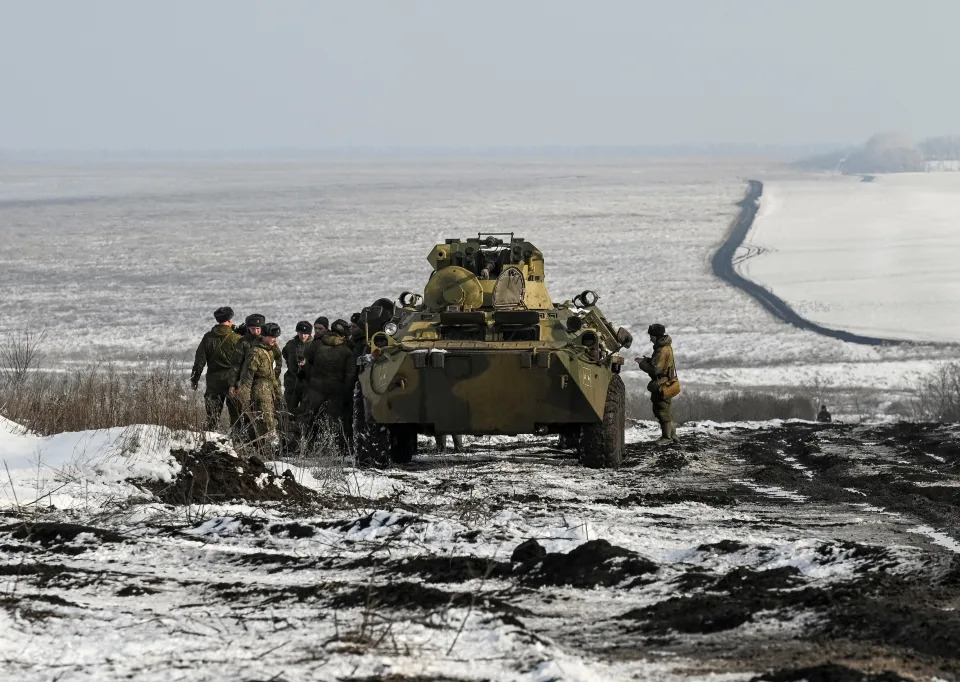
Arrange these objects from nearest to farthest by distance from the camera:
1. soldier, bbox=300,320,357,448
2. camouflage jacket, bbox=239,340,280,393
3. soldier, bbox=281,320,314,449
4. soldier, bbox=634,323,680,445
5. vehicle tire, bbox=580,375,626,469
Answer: vehicle tire, bbox=580,375,626,469 < camouflage jacket, bbox=239,340,280,393 < soldier, bbox=300,320,357,448 < soldier, bbox=281,320,314,449 < soldier, bbox=634,323,680,445

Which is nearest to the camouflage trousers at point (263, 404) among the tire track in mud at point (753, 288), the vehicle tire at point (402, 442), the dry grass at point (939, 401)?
the vehicle tire at point (402, 442)

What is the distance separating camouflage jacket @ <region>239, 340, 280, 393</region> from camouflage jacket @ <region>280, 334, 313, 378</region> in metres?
1.62

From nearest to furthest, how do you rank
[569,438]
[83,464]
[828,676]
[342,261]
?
[828,676] → [83,464] → [569,438] → [342,261]

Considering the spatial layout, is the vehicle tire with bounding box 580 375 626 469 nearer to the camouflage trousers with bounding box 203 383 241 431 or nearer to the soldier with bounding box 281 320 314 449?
the camouflage trousers with bounding box 203 383 241 431

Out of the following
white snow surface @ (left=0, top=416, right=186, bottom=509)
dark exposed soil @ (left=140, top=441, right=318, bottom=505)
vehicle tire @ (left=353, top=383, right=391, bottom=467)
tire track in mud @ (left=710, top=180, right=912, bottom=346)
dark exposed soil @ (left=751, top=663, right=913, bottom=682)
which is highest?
dark exposed soil @ (left=751, top=663, right=913, bottom=682)

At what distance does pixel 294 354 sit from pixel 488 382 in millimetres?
3655

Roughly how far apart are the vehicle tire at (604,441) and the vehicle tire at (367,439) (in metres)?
1.74

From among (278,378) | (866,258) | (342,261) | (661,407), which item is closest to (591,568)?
(278,378)

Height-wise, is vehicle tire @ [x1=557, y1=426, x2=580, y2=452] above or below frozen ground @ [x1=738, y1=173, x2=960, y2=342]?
above

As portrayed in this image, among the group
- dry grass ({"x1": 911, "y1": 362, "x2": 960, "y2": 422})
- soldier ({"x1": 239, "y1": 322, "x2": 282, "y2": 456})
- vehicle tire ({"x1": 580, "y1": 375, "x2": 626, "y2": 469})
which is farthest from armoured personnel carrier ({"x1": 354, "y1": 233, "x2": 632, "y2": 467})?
dry grass ({"x1": 911, "y1": 362, "x2": 960, "y2": 422})

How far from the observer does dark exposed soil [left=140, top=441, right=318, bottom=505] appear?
31.3 feet

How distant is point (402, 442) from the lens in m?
14.0

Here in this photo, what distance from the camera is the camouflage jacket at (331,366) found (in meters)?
14.8

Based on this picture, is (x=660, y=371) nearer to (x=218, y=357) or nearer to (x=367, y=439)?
(x=367, y=439)
